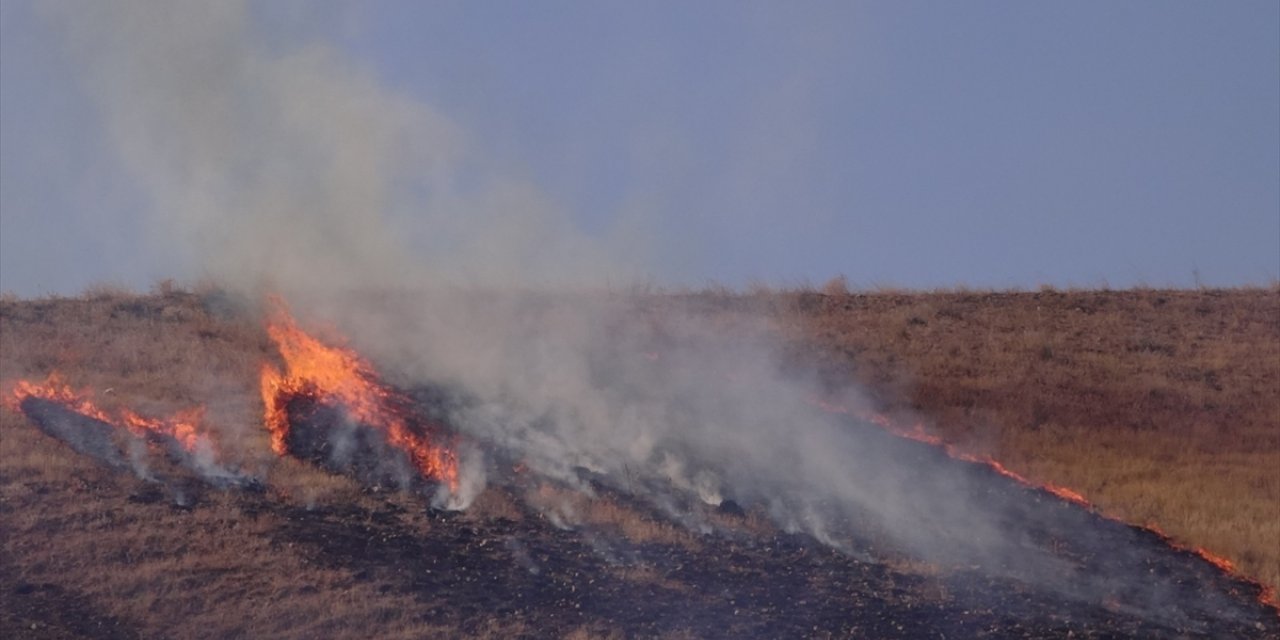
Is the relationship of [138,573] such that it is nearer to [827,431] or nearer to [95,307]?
[827,431]

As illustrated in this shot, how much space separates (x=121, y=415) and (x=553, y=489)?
5.50 m

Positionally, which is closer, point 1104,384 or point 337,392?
point 337,392

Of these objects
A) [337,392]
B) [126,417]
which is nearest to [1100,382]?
[337,392]

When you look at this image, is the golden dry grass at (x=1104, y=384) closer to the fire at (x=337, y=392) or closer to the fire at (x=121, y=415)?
the fire at (x=337, y=392)

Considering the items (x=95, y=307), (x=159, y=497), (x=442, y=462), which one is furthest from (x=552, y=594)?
(x=95, y=307)

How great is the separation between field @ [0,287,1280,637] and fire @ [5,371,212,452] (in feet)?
0.98

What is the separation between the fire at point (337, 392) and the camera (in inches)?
616

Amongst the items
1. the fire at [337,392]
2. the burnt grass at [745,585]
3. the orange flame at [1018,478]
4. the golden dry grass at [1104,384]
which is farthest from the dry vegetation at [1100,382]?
the fire at [337,392]

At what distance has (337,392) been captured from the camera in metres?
17.1

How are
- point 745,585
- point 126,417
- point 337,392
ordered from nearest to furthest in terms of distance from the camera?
point 745,585, point 126,417, point 337,392

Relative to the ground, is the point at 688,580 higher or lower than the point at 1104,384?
lower

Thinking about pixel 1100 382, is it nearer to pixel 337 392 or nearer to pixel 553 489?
pixel 553 489

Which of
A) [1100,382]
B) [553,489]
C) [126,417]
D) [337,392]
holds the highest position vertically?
[1100,382]

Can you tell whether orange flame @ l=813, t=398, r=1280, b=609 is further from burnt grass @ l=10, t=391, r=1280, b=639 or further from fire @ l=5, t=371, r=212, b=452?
fire @ l=5, t=371, r=212, b=452
